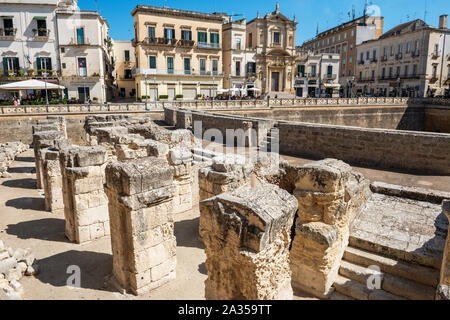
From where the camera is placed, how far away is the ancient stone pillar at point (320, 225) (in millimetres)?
5344

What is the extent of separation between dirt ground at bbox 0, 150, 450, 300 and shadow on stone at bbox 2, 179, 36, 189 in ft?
1.72

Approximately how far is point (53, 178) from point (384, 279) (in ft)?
26.2

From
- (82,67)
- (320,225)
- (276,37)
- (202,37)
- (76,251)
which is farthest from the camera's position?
(276,37)

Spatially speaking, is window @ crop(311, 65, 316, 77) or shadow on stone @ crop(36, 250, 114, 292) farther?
window @ crop(311, 65, 316, 77)

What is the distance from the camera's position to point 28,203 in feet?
31.0

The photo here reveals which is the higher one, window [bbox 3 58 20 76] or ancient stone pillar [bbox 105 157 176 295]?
window [bbox 3 58 20 76]

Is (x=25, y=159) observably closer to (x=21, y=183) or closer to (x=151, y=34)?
(x=21, y=183)

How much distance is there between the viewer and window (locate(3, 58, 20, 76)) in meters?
30.9

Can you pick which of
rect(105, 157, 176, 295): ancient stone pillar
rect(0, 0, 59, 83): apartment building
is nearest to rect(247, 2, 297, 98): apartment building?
rect(0, 0, 59, 83): apartment building

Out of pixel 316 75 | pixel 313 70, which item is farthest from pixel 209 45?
pixel 316 75

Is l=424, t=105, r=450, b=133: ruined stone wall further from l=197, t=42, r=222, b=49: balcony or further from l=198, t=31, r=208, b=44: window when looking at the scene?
l=198, t=31, r=208, b=44: window

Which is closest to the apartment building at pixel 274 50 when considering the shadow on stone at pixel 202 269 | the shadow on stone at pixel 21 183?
the shadow on stone at pixel 21 183

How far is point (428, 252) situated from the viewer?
17.7 feet

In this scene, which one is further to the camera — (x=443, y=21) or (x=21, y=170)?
(x=443, y=21)
